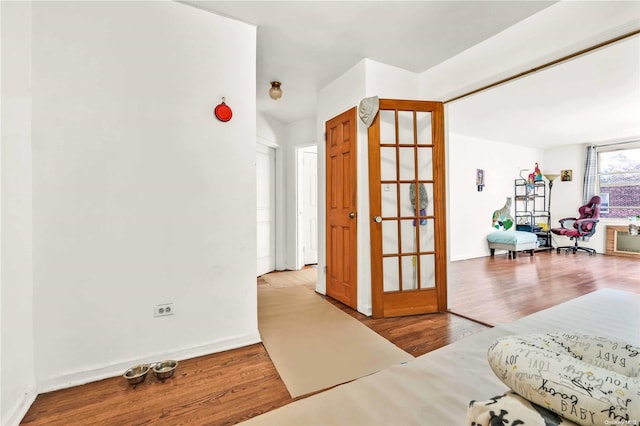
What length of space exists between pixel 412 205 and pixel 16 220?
9.29 ft

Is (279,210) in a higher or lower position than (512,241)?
higher

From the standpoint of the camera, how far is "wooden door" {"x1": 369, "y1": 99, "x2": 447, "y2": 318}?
2.72m

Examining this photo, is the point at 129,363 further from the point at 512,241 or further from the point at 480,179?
the point at 480,179

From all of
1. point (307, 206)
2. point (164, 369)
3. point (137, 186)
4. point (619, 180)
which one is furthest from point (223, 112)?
point (619, 180)

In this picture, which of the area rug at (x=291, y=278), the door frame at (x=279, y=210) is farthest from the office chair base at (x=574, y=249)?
the door frame at (x=279, y=210)

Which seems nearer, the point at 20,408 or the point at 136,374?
the point at 20,408

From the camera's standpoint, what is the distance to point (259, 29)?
7.46 ft

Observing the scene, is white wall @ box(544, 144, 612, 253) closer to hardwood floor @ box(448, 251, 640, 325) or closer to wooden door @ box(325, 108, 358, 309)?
hardwood floor @ box(448, 251, 640, 325)

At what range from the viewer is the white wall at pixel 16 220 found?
133 cm

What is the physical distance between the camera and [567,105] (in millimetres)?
4223

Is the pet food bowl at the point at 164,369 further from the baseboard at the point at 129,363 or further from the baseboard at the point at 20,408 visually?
the baseboard at the point at 20,408

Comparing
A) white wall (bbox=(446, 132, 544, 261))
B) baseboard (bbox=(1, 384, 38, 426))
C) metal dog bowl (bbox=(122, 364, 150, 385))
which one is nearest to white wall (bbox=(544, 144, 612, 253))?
white wall (bbox=(446, 132, 544, 261))

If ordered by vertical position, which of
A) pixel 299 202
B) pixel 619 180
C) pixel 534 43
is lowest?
pixel 299 202

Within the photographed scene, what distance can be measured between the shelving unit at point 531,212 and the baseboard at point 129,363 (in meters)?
6.86
